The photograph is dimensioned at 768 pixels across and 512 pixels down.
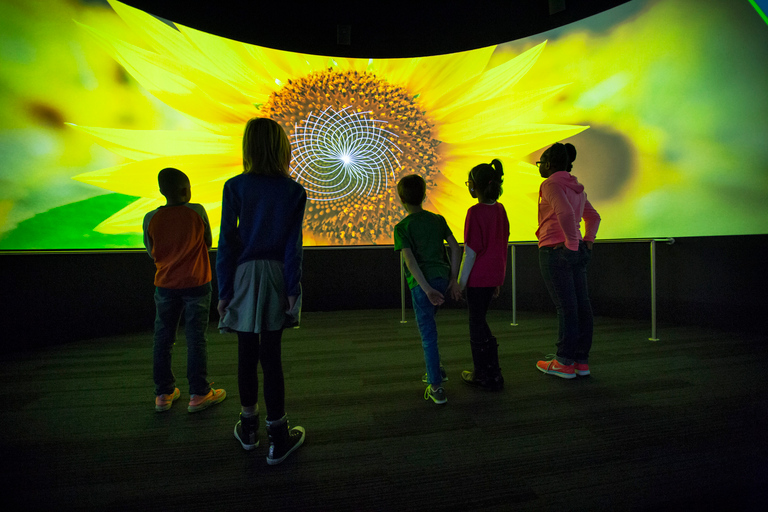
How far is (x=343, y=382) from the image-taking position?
6.06ft

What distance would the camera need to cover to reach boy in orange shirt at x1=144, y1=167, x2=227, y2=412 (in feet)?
4.83

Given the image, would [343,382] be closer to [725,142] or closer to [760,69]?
[725,142]

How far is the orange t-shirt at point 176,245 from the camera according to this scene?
147cm

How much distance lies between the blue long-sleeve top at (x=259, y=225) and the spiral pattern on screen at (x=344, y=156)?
2.46m

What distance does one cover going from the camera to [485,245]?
5.29ft

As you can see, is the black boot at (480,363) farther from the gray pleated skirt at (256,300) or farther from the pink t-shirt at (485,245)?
the gray pleated skirt at (256,300)

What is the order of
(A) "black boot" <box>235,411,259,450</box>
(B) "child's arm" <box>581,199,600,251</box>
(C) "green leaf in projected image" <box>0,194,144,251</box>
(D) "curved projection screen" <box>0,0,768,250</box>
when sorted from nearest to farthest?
1. (A) "black boot" <box>235,411,259,450</box>
2. (B) "child's arm" <box>581,199,600,251</box>
3. (C) "green leaf in projected image" <box>0,194,144,251</box>
4. (D) "curved projection screen" <box>0,0,768,250</box>

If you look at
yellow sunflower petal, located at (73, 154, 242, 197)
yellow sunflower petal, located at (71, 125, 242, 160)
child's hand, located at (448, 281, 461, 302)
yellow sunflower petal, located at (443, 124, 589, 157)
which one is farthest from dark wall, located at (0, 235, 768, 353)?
child's hand, located at (448, 281, 461, 302)

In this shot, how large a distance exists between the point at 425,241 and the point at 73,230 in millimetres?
2955

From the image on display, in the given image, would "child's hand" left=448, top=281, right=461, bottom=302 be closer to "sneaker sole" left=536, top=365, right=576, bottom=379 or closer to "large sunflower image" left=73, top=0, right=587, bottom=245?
"sneaker sole" left=536, top=365, right=576, bottom=379

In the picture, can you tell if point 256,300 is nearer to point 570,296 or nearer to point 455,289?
point 455,289

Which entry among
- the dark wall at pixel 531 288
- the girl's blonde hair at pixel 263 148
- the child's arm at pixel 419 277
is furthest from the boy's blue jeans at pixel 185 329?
the dark wall at pixel 531 288

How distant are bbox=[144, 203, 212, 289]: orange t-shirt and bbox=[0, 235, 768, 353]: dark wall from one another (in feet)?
5.66

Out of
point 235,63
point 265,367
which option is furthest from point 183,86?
point 265,367
